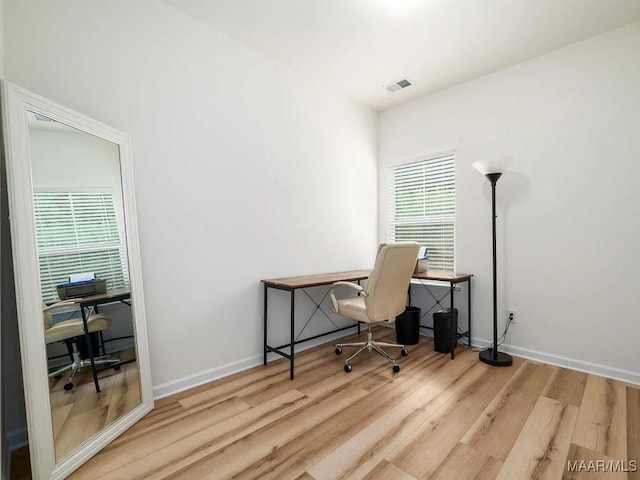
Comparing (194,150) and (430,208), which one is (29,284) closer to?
(194,150)

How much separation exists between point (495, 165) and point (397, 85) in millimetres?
1462

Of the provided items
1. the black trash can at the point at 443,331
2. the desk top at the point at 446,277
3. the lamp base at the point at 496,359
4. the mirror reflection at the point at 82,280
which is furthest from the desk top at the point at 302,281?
the lamp base at the point at 496,359

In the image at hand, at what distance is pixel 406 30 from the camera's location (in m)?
2.47

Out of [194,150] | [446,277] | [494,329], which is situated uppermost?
[194,150]

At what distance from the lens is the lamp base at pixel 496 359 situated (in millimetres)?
2748

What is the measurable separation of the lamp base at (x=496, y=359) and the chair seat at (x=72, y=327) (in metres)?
3.08

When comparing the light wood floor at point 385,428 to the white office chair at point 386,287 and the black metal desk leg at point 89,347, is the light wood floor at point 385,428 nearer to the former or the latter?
the black metal desk leg at point 89,347

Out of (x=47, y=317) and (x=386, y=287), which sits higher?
(x=47, y=317)

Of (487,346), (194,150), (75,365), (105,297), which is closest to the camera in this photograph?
(75,365)

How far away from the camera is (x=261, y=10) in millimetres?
2266

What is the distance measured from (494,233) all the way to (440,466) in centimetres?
212

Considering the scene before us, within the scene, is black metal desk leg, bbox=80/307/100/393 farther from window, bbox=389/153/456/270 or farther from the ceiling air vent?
the ceiling air vent

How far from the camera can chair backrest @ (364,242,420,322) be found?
2.46 metres

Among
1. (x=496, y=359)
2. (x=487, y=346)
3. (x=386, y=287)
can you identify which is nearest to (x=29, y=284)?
(x=386, y=287)
